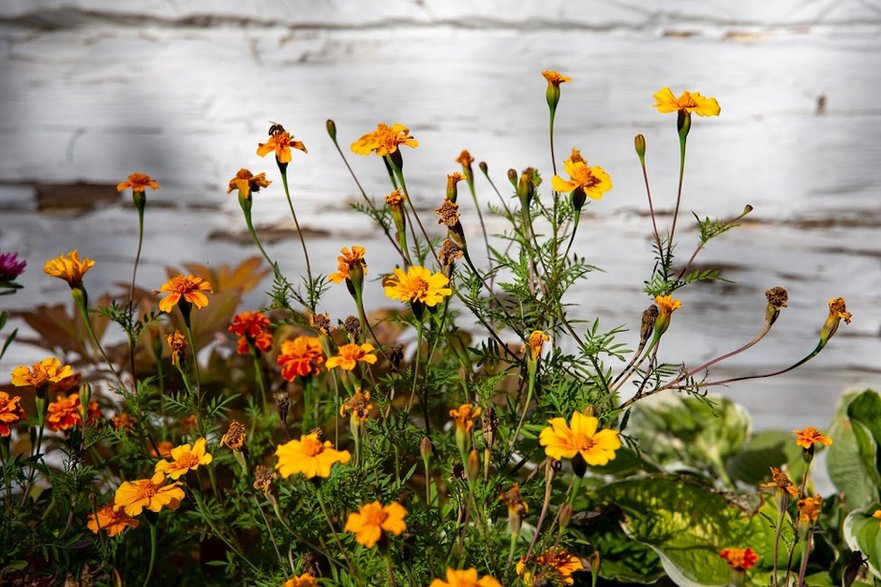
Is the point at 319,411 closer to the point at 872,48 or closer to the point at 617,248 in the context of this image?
the point at 617,248

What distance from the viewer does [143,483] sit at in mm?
573

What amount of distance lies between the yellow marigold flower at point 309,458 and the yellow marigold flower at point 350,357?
2.1 inches

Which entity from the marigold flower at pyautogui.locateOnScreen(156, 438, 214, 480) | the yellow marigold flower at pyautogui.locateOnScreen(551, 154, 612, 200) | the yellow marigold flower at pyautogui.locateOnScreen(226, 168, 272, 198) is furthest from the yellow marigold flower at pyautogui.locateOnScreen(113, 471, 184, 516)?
the yellow marigold flower at pyautogui.locateOnScreen(551, 154, 612, 200)

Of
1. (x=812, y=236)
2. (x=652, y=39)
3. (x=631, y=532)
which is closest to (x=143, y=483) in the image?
(x=631, y=532)

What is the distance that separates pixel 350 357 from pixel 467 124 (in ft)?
2.51

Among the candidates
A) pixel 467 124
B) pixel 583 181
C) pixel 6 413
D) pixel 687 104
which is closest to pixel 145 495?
pixel 6 413

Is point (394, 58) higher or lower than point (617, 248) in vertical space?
higher

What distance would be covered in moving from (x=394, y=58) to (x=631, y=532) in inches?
30.1

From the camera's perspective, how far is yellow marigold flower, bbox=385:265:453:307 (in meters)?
0.56

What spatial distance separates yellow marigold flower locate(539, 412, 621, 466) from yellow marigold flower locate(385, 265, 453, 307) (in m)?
0.12

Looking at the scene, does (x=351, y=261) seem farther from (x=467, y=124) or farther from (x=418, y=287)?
(x=467, y=124)

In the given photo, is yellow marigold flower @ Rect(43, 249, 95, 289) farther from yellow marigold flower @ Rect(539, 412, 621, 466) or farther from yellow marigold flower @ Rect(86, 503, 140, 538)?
yellow marigold flower @ Rect(539, 412, 621, 466)

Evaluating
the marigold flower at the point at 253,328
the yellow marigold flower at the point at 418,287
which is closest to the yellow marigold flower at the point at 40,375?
the marigold flower at the point at 253,328

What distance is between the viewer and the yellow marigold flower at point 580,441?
1.63 feet
